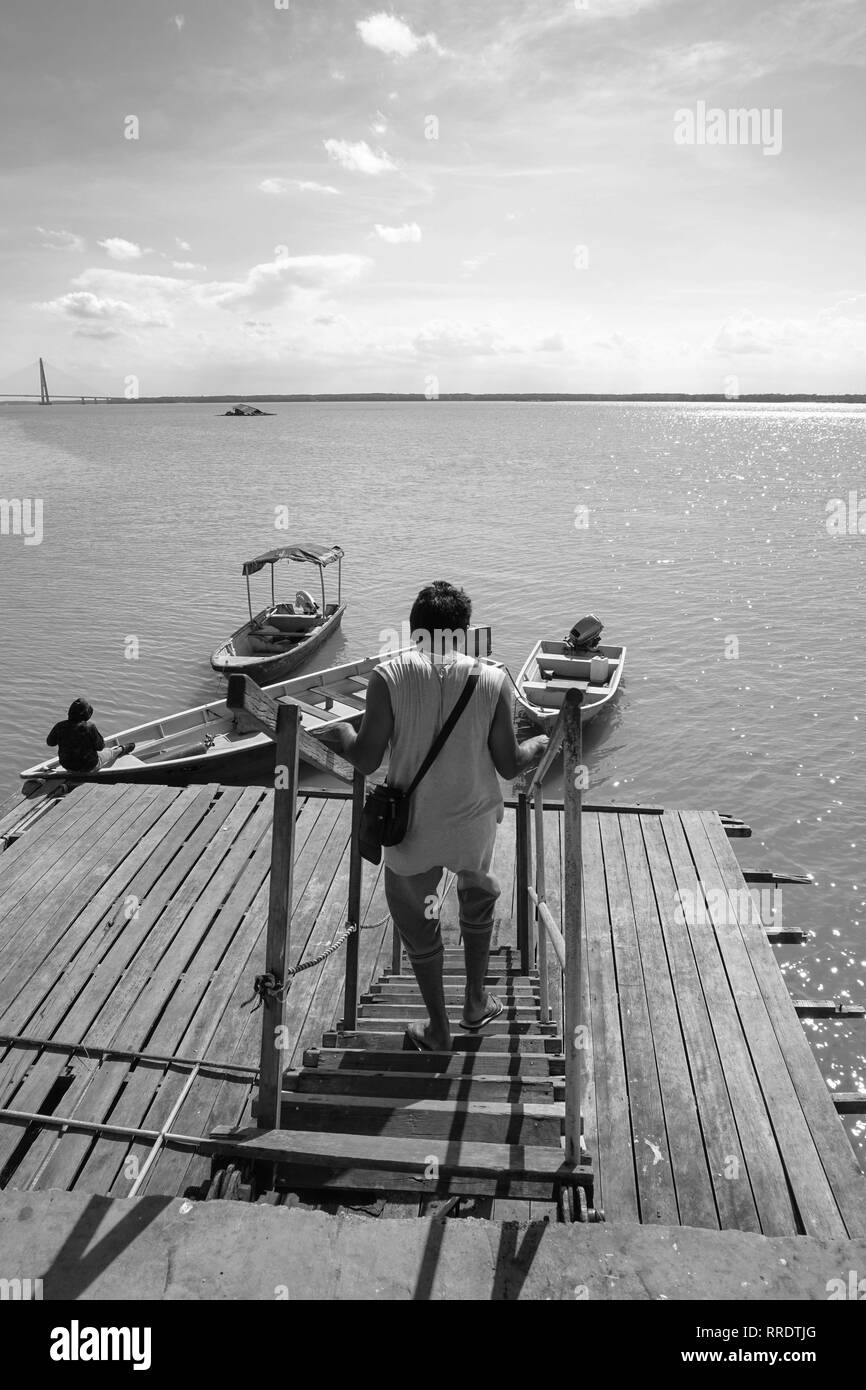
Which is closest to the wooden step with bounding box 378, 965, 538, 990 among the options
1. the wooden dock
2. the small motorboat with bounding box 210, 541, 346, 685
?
the wooden dock

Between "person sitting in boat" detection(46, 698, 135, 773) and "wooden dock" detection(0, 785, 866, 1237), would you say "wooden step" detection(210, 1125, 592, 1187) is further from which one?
"person sitting in boat" detection(46, 698, 135, 773)

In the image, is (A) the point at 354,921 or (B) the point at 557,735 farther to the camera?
(A) the point at 354,921

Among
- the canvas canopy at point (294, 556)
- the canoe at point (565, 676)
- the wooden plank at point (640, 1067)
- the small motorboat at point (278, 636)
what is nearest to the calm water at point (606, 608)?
the canoe at point (565, 676)

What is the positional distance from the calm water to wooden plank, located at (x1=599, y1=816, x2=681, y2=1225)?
123 inches

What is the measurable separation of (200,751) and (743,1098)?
35.1ft

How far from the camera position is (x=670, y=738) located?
53.1 feet

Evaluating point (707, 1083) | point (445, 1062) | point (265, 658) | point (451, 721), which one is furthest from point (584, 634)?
point (451, 721)

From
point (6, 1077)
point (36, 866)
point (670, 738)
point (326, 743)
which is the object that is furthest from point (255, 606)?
point (326, 743)

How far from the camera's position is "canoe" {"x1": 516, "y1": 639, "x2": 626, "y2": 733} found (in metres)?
15.7

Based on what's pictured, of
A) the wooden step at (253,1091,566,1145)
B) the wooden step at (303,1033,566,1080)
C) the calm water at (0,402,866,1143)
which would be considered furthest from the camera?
the calm water at (0,402,866,1143)

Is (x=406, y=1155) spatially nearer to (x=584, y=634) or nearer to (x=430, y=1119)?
(x=430, y=1119)

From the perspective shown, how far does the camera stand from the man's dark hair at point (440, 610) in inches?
133

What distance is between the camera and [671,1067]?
4.94m
